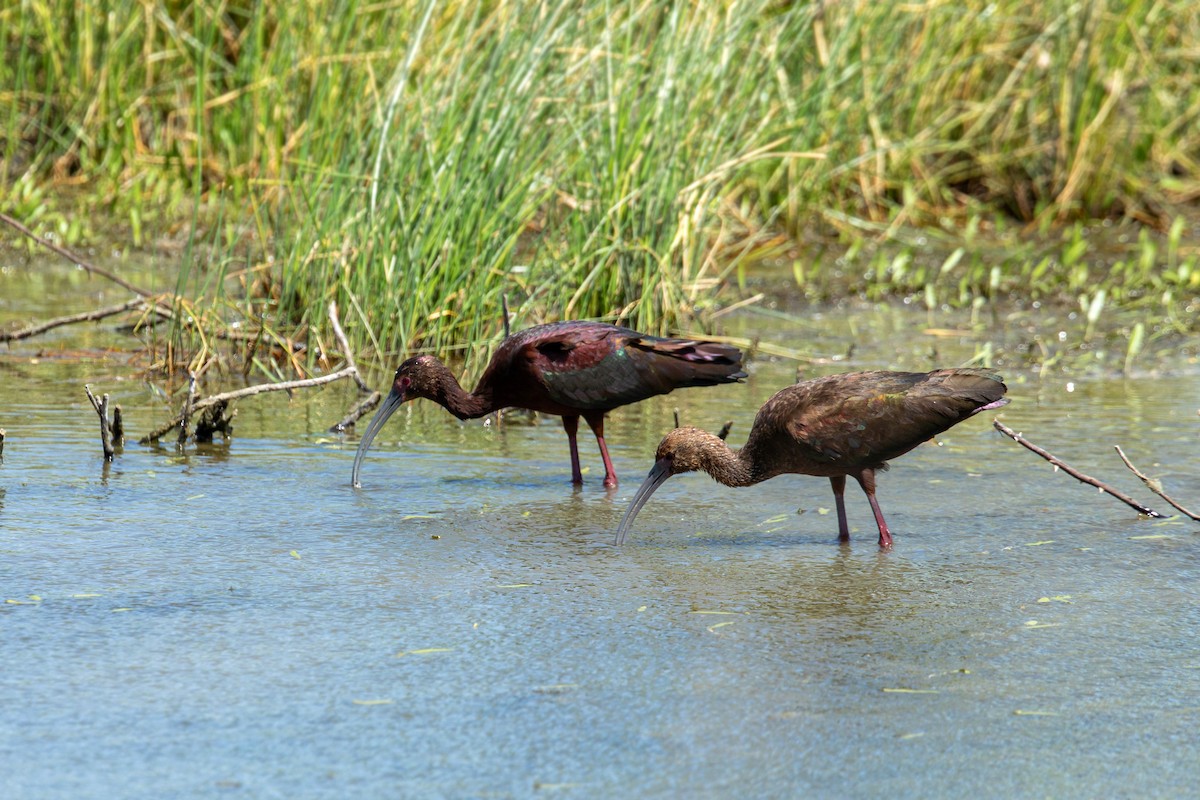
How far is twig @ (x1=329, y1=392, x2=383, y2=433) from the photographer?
6.68m

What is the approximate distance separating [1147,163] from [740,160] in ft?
18.4

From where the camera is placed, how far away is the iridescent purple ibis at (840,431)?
5.09 meters

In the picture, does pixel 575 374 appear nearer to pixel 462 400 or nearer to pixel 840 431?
pixel 462 400

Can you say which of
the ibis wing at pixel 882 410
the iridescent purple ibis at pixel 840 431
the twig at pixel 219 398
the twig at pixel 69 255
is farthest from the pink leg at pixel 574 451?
the twig at pixel 69 255

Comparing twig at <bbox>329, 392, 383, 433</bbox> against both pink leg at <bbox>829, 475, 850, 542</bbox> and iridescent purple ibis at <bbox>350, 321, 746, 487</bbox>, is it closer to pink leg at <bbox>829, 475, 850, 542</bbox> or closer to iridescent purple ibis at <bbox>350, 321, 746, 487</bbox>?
iridescent purple ibis at <bbox>350, 321, 746, 487</bbox>

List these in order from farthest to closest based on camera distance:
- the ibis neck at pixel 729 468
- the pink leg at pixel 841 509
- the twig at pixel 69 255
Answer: the twig at pixel 69 255 → the ibis neck at pixel 729 468 → the pink leg at pixel 841 509

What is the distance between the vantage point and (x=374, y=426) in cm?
609

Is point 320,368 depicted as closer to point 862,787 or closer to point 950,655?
point 950,655

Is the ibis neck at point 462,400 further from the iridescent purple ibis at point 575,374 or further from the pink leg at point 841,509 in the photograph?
the pink leg at point 841,509

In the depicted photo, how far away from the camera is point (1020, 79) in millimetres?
12289

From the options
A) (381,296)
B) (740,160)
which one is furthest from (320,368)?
(740,160)

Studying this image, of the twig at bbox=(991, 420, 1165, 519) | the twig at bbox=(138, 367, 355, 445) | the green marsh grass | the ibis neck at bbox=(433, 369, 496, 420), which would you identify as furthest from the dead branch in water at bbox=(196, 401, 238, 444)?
the twig at bbox=(991, 420, 1165, 519)

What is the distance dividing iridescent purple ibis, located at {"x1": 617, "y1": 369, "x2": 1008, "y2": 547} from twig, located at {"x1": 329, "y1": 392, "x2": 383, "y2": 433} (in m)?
1.82

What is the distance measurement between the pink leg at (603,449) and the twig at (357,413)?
0.91m
